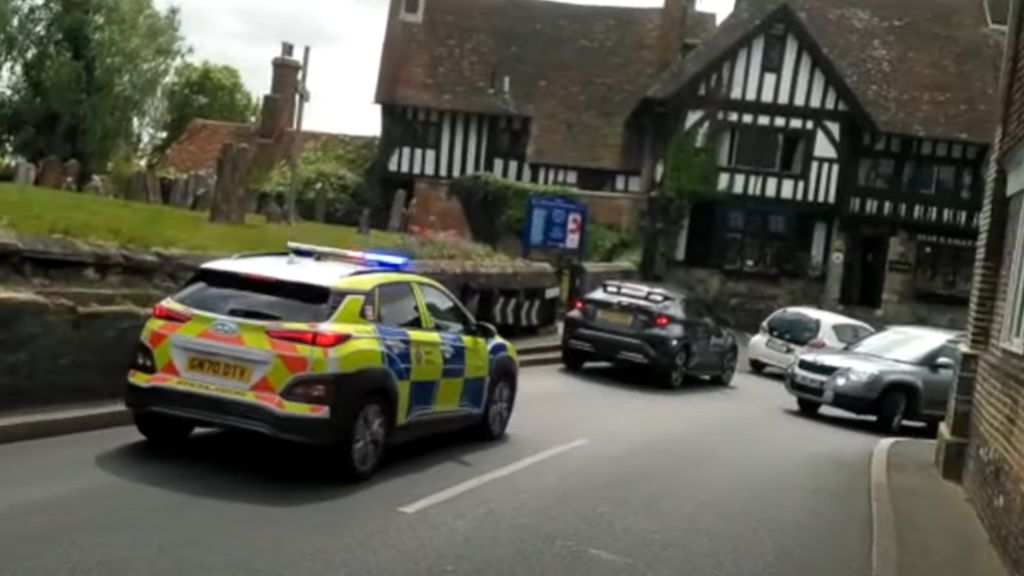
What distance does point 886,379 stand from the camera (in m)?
20.1

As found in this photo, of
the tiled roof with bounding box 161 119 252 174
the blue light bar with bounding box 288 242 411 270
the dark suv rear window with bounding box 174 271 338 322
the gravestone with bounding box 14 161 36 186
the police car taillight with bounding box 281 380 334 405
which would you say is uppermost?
the tiled roof with bounding box 161 119 252 174

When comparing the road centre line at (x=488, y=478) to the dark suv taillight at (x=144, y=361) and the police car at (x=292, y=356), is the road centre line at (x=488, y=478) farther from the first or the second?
the dark suv taillight at (x=144, y=361)

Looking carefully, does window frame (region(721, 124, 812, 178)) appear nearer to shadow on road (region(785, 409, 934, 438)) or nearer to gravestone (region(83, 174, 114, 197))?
shadow on road (region(785, 409, 934, 438))

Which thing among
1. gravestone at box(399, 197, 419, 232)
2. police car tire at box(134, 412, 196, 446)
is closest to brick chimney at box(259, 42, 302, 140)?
gravestone at box(399, 197, 419, 232)

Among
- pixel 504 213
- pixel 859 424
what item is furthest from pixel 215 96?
pixel 859 424

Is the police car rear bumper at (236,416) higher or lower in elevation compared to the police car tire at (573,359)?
higher

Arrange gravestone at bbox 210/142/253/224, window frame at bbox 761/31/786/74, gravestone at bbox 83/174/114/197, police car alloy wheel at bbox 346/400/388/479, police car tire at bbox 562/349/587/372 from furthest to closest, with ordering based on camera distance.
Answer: window frame at bbox 761/31/786/74 < gravestone at bbox 83/174/114/197 < police car tire at bbox 562/349/587/372 < gravestone at bbox 210/142/253/224 < police car alloy wheel at bbox 346/400/388/479

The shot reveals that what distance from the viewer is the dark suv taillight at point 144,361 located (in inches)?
385

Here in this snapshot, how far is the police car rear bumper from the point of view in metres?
9.44

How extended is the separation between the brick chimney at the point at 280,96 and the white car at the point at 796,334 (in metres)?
19.4

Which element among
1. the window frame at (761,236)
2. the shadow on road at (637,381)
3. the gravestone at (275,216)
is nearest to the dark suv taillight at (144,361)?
the shadow on road at (637,381)

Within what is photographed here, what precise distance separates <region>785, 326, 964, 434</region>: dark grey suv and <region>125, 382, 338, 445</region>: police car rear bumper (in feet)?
40.6

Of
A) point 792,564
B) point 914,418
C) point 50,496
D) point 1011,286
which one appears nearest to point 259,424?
point 50,496

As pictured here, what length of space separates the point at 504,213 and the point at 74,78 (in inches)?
628
